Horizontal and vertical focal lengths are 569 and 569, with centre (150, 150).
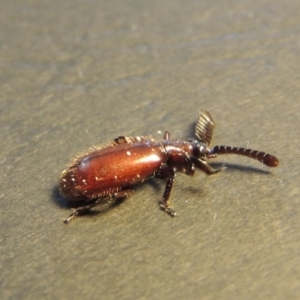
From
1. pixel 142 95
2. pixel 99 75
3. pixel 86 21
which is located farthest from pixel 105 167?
pixel 86 21

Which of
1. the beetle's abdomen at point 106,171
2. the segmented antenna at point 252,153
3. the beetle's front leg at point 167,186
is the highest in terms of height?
the beetle's abdomen at point 106,171

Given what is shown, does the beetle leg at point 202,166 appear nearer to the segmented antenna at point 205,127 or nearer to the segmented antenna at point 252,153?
the segmented antenna at point 252,153

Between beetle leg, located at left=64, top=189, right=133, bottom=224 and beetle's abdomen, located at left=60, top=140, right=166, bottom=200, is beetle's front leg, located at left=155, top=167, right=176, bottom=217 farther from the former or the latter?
beetle leg, located at left=64, top=189, right=133, bottom=224

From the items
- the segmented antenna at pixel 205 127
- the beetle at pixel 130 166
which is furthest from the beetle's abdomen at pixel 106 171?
the segmented antenna at pixel 205 127

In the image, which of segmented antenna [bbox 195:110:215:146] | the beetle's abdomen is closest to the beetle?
the beetle's abdomen

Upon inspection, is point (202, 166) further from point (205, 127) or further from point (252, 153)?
point (205, 127)

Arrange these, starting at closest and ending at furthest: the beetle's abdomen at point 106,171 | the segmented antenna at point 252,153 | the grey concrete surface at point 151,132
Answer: the grey concrete surface at point 151,132
the beetle's abdomen at point 106,171
the segmented antenna at point 252,153
